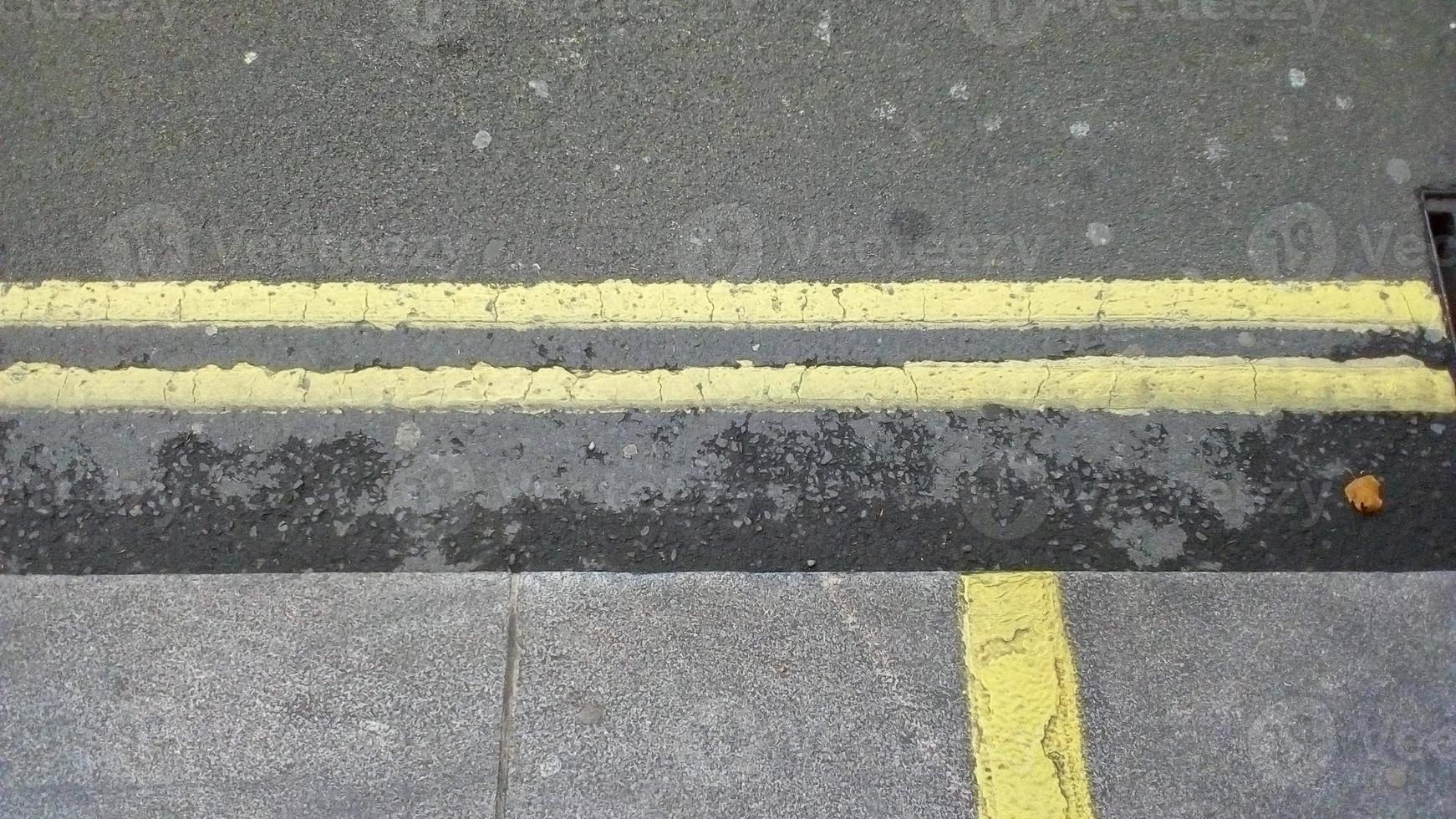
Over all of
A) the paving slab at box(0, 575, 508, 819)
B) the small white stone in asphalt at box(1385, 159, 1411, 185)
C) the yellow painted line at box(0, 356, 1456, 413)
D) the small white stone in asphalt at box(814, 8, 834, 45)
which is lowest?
the paving slab at box(0, 575, 508, 819)

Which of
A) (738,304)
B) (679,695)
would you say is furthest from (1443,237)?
(679,695)

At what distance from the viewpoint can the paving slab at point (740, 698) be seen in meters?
1.89

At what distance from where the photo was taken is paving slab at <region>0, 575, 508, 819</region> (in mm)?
1881

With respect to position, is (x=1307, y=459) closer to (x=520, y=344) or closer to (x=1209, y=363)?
(x=1209, y=363)

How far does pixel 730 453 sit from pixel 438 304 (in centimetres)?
91

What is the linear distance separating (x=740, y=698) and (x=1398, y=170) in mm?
2393

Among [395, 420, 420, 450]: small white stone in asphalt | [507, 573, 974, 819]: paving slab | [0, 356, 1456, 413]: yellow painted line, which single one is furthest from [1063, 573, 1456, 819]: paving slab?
[395, 420, 420, 450]: small white stone in asphalt

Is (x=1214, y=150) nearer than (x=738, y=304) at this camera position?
No

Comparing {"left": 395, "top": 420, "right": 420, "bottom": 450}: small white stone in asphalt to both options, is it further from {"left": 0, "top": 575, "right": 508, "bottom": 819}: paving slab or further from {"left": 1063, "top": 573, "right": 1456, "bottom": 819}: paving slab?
{"left": 1063, "top": 573, "right": 1456, "bottom": 819}: paving slab

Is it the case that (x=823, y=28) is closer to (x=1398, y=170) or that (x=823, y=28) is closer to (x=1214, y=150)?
(x=1214, y=150)

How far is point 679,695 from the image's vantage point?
1.97 m

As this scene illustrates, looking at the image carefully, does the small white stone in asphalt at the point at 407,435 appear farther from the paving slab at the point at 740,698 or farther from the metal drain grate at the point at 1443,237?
the metal drain grate at the point at 1443,237

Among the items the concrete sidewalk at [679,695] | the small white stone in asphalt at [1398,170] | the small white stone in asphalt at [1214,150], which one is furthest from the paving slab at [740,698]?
the small white stone in asphalt at [1398,170]

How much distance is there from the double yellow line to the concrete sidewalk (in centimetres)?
52
